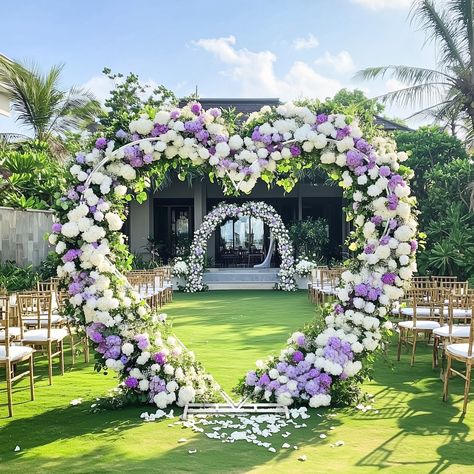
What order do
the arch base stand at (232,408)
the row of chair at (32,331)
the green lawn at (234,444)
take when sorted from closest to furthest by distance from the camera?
the green lawn at (234,444), the arch base stand at (232,408), the row of chair at (32,331)

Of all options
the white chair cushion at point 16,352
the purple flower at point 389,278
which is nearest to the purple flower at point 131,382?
the white chair cushion at point 16,352

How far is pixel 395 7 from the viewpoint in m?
16.5

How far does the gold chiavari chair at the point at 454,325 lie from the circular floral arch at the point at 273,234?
10.2 m

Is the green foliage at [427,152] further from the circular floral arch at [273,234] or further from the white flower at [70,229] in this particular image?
the white flower at [70,229]

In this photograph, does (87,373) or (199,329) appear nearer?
(87,373)

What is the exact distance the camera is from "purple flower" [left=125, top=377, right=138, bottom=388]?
19.9 feet

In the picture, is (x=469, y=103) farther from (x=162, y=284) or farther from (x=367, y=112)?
(x=367, y=112)

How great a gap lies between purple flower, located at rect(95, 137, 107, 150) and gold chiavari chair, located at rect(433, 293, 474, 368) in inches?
162

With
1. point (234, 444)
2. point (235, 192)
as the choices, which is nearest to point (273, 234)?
point (235, 192)

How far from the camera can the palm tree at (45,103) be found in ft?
63.1

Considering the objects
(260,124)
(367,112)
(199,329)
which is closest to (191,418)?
(260,124)

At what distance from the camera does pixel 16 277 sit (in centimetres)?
1197

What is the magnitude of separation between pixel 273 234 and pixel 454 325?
12.4 m

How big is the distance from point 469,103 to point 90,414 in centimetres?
A: 1500
